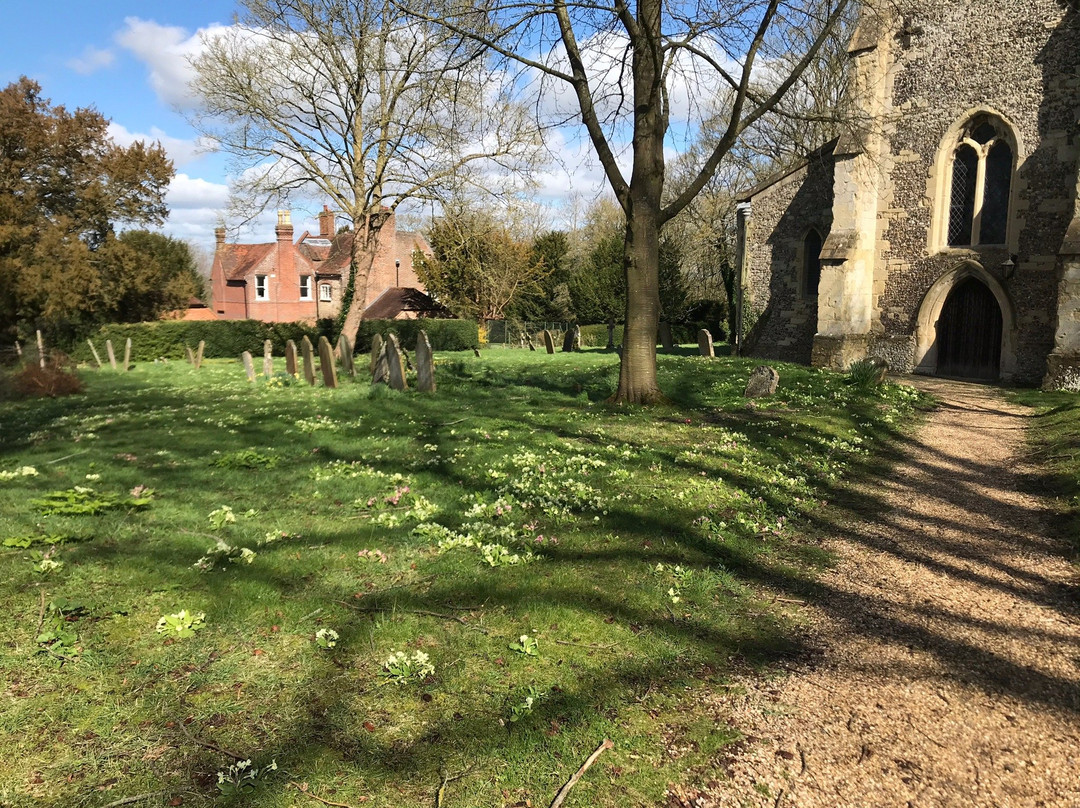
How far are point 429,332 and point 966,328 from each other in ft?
73.4

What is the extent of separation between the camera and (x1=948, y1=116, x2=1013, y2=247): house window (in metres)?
17.2

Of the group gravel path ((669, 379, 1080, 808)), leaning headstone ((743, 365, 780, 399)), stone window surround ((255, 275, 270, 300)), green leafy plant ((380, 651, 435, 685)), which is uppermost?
stone window surround ((255, 275, 270, 300))

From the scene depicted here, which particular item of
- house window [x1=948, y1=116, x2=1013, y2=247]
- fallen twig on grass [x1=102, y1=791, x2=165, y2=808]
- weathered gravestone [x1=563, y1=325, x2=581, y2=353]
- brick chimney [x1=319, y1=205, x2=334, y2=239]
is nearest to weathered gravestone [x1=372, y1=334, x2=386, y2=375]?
fallen twig on grass [x1=102, y1=791, x2=165, y2=808]

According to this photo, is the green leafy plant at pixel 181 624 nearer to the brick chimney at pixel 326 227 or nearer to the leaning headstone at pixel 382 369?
the leaning headstone at pixel 382 369

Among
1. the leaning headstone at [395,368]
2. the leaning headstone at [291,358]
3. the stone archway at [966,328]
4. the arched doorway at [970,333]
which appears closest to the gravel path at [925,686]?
the leaning headstone at [395,368]

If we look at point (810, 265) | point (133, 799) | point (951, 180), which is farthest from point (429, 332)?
point (133, 799)

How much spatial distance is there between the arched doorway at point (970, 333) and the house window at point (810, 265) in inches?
185

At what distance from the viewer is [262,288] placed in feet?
167

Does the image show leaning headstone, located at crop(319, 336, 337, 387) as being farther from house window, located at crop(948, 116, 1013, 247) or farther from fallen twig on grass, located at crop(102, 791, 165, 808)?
house window, located at crop(948, 116, 1013, 247)

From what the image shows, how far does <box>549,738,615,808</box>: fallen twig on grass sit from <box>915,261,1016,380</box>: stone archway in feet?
59.3

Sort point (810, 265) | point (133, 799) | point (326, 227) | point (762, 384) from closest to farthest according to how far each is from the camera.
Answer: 1. point (133, 799)
2. point (762, 384)
3. point (810, 265)
4. point (326, 227)

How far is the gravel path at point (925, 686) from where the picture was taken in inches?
115

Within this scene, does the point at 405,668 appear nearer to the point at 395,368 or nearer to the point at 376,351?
the point at 395,368

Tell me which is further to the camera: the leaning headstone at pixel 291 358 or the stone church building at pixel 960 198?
the leaning headstone at pixel 291 358
